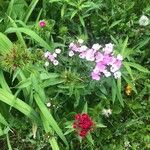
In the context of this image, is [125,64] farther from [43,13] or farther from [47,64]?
[43,13]

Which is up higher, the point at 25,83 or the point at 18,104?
the point at 25,83

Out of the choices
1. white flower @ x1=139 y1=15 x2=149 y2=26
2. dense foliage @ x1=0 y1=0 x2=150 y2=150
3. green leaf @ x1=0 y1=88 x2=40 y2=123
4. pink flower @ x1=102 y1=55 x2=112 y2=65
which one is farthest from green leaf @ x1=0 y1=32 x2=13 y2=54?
white flower @ x1=139 y1=15 x2=149 y2=26

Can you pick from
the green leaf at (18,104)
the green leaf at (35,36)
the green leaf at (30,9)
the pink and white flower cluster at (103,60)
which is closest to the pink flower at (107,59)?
the pink and white flower cluster at (103,60)

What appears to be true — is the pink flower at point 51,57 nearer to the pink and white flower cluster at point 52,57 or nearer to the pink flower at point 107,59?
the pink and white flower cluster at point 52,57

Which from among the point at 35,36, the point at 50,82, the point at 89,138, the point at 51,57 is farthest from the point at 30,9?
the point at 89,138

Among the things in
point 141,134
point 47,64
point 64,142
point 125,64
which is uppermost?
point 47,64

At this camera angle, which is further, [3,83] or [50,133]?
[3,83]

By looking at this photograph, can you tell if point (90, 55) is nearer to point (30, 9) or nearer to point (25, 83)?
point (25, 83)

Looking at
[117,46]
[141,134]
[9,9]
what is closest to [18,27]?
[9,9]
